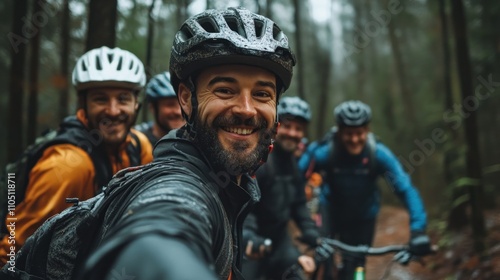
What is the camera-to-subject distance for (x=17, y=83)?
9.02 meters

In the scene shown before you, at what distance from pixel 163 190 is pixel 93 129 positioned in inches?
117

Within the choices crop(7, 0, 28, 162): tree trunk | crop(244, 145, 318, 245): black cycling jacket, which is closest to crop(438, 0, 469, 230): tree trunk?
crop(244, 145, 318, 245): black cycling jacket

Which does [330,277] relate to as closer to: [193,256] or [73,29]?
[193,256]

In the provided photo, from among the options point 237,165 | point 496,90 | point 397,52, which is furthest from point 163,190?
point 397,52

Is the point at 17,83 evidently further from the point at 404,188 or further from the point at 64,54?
the point at 404,188

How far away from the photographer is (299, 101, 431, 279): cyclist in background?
6711 millimetres

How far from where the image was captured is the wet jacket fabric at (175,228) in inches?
47.1

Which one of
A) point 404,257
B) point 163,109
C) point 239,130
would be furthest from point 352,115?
point 239,130

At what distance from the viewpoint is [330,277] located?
660 cm

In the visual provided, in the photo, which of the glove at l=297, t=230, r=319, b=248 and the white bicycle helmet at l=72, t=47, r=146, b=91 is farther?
the glove at l=297, t=230, r=319, b=248

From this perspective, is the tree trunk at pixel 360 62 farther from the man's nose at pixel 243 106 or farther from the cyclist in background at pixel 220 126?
the man's nose at pixel 243 106

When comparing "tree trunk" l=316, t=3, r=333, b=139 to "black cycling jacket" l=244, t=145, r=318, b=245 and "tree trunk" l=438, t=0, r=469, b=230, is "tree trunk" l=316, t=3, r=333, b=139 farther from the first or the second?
"black cycling jacket" l=244, t=145, r=318, b=245

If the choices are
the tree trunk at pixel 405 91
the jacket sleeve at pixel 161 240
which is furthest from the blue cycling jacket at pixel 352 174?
the tree trunk at pixel 405 91

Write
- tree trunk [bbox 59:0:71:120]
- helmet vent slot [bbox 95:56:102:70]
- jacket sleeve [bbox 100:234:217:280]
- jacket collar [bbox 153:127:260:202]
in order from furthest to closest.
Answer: tree trunk [bbox 59:0:71:120]
helmet vent slot [bbox 95:56:102:70]
jacket collar [bbox 153:127:260:202]
jacket sleeve [bbox 100:234:217:280]
